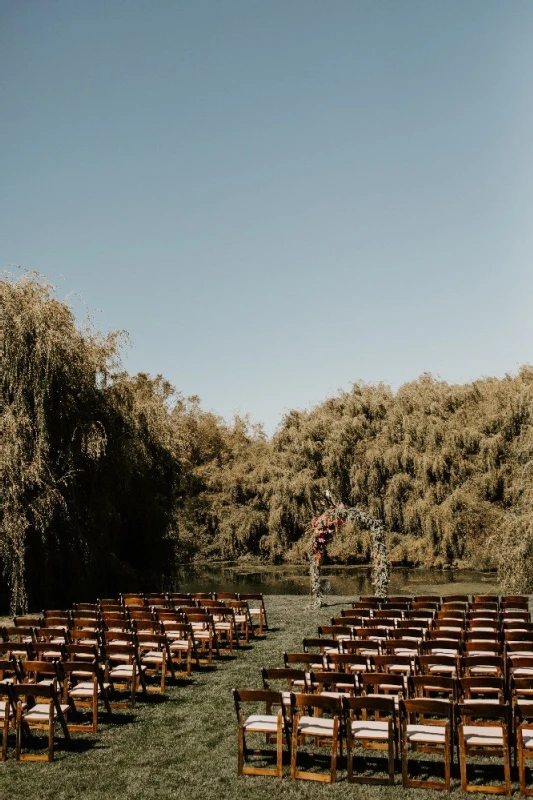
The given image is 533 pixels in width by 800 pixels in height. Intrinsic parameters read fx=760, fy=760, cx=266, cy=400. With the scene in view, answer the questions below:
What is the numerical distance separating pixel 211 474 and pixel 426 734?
112ft

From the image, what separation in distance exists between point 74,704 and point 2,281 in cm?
1267

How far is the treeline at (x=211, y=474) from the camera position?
1769 centimetres

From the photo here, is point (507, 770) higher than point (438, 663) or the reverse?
the reverse

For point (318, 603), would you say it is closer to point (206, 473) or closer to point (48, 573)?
point (48, 573)

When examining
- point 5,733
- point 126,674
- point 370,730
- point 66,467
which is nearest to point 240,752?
point 370,730

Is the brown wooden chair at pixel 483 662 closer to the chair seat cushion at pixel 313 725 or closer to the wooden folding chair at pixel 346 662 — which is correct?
the wooden folding chair at pixel 346 662

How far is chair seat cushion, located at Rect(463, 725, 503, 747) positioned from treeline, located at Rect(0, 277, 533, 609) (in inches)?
492

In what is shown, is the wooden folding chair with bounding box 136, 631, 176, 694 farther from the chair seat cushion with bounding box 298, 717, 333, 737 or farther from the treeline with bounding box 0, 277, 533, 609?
the treeline with bounding box 0, 277, 533, 609

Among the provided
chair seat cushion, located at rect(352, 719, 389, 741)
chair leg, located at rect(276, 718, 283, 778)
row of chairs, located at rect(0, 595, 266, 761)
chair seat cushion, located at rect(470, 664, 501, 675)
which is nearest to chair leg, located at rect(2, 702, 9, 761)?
row of chairs, located at rect(0, 595, 266, 761)

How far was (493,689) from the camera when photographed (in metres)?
7.36

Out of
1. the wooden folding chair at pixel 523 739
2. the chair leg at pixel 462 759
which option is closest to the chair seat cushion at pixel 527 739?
the wooden folding chair at pixel 523 739

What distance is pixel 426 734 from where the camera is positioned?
21.7 ft

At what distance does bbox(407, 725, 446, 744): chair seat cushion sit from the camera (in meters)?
6.48

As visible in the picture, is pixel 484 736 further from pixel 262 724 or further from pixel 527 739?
pixel 262 724
